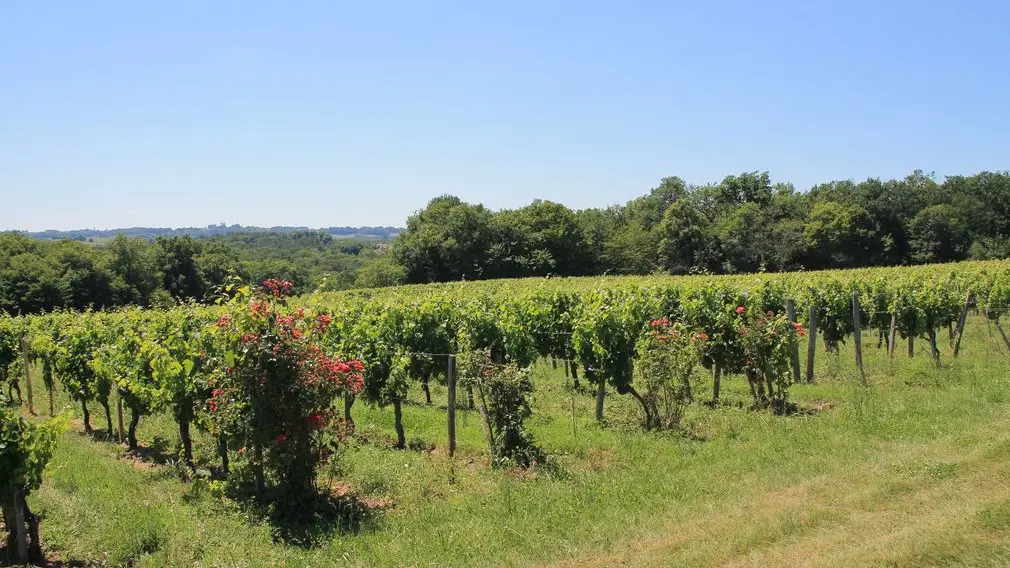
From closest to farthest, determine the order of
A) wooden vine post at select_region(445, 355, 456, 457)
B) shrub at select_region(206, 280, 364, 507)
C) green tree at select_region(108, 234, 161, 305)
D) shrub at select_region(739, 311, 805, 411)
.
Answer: shrub at select_region(206, 280, 364, 507)
wooden vine post at select_region(445, 355, 456, 457)
shrub at select_region(739, 311, 805, 411)
green tree at select_region(108, 234, 161, 305)

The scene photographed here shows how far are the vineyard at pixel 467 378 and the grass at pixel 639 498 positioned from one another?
0.38ft

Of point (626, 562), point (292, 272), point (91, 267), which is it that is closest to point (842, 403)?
point (626, 562)

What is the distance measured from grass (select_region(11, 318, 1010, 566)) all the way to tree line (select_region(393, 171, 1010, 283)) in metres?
49.6

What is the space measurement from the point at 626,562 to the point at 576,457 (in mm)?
3983

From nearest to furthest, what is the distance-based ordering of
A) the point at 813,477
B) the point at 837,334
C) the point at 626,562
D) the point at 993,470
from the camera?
the point at 626,562
the point at 993,470
the point at 813,477
the point at 837,334

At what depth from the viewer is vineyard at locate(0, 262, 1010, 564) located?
25.9 feet

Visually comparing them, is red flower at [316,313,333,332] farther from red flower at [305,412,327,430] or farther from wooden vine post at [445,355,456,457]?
wooden vine post at [445,355,456,457]

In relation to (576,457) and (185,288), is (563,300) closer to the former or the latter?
(576,457)

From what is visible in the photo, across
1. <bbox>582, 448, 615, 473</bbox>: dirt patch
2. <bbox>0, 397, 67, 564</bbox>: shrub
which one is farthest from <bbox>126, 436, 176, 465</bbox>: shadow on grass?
<bbox>582, 448, 615, 473</bbox>: dirt patch

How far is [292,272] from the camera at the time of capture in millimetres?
101625

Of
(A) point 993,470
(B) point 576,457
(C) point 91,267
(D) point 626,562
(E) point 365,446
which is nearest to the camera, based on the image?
(D) point 626,562

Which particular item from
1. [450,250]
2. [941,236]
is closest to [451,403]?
[450,250]

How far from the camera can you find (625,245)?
71.4 m

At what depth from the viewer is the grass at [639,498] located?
5691 millimetres
